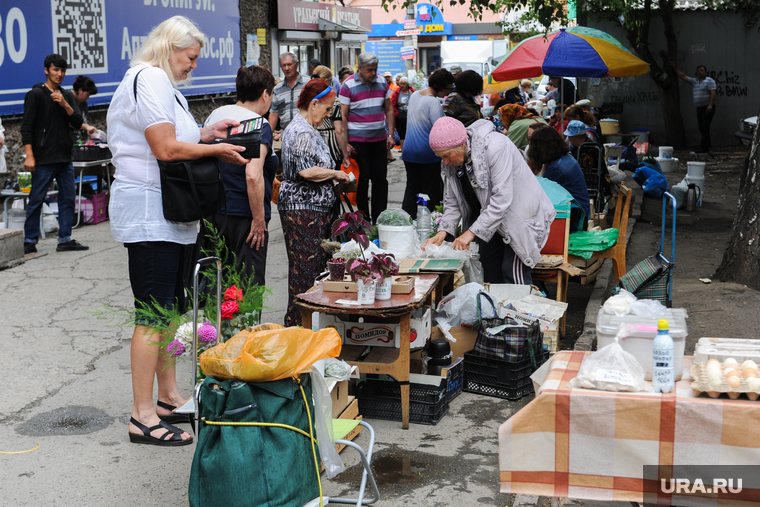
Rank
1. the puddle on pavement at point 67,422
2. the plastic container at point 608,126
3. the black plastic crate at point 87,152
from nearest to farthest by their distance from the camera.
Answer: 1. the puddle on pavement at point 67,422
2. the black plastic crate at point 87,152
3. the plastic container at point 608,126

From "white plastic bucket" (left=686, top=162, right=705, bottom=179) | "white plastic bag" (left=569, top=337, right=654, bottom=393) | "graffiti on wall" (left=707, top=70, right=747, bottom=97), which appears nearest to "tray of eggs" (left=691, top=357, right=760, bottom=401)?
"white plastic bag" (left=569, top=337, right=654, bottom=393)

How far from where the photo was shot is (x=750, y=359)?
2.75 meters

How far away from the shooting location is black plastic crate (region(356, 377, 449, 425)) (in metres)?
4.35

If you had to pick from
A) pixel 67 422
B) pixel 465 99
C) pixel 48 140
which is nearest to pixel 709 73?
pixel 465 99

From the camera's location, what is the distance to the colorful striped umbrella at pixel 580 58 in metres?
9.17

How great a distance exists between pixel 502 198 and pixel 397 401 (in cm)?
159

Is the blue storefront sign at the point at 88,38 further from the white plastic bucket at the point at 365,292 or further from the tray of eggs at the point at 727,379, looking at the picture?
the tray of eggs at the point at 727,379

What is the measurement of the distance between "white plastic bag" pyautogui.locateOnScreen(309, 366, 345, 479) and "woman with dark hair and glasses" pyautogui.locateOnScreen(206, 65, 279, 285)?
178 cm

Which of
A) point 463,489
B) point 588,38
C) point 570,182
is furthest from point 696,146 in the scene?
point 463,489

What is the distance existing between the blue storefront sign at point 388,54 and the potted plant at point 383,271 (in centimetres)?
3579

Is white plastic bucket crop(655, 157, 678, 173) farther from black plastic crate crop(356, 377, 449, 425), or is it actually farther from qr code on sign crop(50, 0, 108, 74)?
black plastic crate crop(356, 377, 449, 425)

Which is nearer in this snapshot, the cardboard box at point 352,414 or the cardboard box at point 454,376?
the cardboard box at point 352,414

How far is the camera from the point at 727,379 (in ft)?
8.48

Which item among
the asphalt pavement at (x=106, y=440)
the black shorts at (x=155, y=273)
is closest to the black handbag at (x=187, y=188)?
the black shorts at (x=155, y=273)
